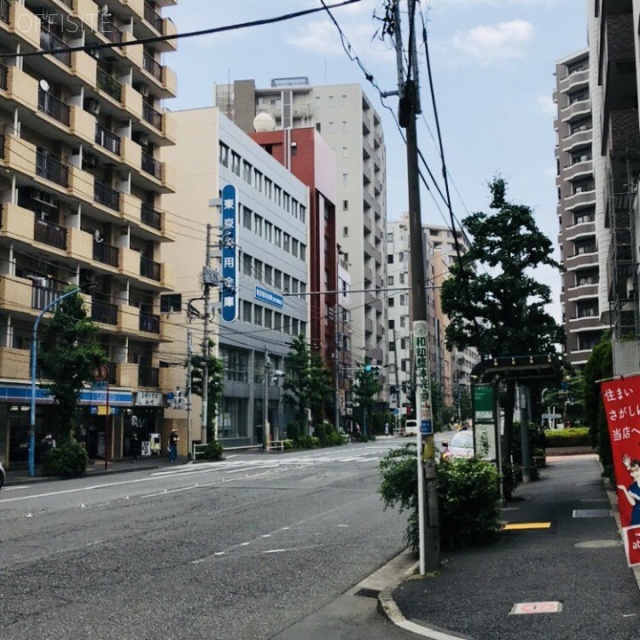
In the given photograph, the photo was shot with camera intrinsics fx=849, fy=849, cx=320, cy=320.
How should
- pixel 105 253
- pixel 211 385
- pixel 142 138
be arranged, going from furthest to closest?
pixel 142 138, pixel 211 385, pixel 105 253

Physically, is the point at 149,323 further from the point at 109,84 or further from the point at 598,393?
the point at 598,393

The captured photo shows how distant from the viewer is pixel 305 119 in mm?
111375

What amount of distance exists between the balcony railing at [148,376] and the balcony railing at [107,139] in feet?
39.5

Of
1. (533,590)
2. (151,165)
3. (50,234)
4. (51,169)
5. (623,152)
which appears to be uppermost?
(151,165)

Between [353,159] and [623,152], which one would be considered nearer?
[623,152]

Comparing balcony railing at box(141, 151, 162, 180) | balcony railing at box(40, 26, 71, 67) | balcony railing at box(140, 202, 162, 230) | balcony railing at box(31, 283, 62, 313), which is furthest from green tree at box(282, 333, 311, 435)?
balcony railing at box(40, 26, 71, 67)

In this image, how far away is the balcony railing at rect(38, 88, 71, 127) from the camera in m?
37.8

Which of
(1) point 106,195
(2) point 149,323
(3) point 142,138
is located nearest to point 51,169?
(1) point 106,195

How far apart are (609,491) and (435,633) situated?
1256 centimetres

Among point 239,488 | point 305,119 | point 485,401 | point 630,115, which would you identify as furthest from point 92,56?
point 305,119

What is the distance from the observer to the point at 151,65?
49062 millimetres

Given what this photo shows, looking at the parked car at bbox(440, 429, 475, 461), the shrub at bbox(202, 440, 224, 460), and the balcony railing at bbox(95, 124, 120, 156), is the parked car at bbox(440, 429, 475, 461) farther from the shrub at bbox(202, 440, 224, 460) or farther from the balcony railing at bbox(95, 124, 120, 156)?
the balcony railing at bbox(95, 124, 120, 156)

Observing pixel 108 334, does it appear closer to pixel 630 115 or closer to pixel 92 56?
pixel 92 56

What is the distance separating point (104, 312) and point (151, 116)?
12.6m
